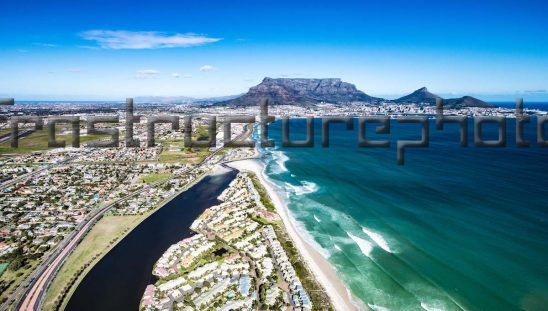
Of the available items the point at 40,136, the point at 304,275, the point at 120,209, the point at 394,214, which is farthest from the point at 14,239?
the point at 40,136

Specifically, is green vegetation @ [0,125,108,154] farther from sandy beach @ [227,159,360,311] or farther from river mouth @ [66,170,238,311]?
sandy beach @ [227,159,360,311]

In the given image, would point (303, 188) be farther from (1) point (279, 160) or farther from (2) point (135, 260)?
(2) point (135, 260)

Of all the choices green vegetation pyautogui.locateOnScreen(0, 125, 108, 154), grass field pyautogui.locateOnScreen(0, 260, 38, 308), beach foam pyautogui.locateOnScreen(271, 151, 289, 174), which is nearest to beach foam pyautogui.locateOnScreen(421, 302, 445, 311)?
grass field pyautogui.locateOnScreen(0, 260, 38, 308)

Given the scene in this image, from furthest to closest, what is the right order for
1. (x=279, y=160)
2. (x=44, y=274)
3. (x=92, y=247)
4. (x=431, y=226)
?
(x=279, y=160) → (x=431, y=226) → (x=92, y=247) → (x=44, y=274)

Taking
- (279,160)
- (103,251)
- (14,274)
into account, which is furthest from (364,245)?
(279,160)

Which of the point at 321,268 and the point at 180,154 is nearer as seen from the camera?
the point at 321,268

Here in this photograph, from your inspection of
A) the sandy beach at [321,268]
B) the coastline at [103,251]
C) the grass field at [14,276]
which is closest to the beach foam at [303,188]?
the sandy beach at [321,268]
